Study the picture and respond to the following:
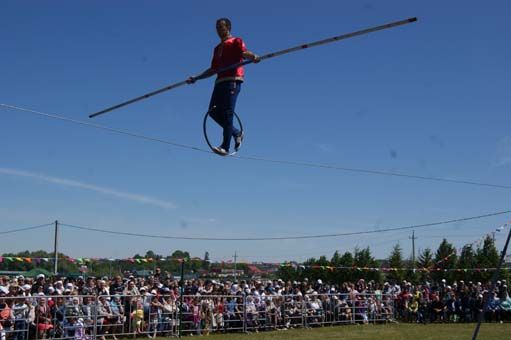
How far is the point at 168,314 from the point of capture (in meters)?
13.6

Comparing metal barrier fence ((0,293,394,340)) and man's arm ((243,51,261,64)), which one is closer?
man's arm ((243,51,261,64))

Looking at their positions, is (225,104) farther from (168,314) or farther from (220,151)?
(168,314)

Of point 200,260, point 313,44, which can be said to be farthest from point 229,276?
point 313,44

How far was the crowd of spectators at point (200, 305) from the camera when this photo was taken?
1159 centimetres

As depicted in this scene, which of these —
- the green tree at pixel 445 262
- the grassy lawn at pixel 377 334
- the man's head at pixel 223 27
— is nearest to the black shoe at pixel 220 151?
the man's head at pixel 223 27

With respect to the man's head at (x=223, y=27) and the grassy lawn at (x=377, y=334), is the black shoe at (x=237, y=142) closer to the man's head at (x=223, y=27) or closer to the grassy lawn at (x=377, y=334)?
the man's head at (x=223, y=27)

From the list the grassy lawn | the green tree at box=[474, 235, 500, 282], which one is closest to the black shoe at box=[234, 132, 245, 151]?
the grassy lawn

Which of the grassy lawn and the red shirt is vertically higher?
the red shirt

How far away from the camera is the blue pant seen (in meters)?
7.92

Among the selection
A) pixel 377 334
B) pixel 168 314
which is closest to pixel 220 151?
pixel 168 314

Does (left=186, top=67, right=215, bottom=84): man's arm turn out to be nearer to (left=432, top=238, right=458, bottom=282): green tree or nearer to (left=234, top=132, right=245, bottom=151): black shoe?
(left=234, top=132, right=245, bottom=151): black shoe

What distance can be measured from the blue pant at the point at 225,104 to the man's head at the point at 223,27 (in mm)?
584

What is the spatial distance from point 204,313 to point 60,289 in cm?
331

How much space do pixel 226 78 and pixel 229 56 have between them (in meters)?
0.32
